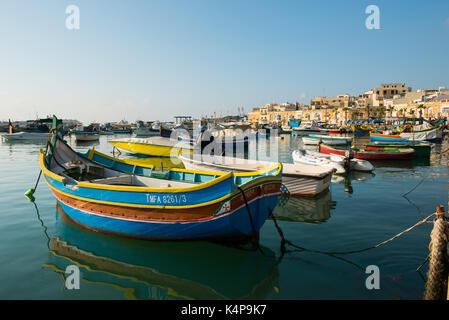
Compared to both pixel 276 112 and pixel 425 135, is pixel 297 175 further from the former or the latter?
pixel 276 112

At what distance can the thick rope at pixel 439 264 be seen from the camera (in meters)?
5.75

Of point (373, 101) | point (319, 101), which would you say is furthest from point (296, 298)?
point (319, 101)

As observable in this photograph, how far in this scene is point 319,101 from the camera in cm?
14762

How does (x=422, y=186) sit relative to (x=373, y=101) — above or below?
below

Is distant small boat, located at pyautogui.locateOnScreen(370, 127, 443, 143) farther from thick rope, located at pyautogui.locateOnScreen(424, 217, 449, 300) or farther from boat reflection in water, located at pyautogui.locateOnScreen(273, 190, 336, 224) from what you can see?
thick rope, located at pyautogui.locateOnScreen(424, 217, 449, 300)

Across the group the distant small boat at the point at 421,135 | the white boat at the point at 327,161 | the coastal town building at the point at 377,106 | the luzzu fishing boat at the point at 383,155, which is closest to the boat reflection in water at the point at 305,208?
the white boat at the point at 327,161

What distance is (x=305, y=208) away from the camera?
12.1m

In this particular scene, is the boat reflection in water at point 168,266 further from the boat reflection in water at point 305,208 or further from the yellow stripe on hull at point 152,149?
the yellow stripe on hull at point 152,149

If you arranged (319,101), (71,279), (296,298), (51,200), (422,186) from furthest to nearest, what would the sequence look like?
1. (319,101)
2. (422,186)
3. (51,200)
4. (71,279)
5. (296,298)

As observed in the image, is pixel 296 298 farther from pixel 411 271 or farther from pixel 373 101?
pixel 373 101

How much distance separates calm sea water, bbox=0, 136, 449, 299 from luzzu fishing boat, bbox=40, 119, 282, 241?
0.53 meters

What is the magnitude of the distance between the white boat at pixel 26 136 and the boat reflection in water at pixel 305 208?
56956mm
